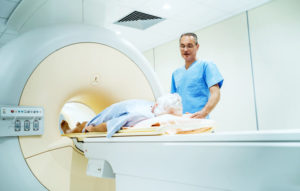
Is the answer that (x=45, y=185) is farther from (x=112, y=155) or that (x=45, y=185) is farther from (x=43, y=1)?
(x=43, y=1)

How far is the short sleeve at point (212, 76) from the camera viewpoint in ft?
5.84

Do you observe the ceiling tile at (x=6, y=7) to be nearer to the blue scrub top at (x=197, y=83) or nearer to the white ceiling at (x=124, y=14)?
the white ceiling at (x=124, y=14)

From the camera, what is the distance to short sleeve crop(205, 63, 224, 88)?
1781 mm

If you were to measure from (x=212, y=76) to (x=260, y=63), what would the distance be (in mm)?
1682

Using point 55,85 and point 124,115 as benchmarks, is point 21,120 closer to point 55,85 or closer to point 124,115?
point 55,85

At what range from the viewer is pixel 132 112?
1.30m

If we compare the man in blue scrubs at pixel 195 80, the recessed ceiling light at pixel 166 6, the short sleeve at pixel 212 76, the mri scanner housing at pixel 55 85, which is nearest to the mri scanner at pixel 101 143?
the mri scanner housing at pixel 55 85

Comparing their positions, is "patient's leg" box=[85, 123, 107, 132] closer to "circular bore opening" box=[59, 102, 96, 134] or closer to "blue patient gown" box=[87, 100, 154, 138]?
"blue patient gown" box=[87, 100, 154, 138]

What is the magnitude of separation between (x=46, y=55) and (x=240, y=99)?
2.64m

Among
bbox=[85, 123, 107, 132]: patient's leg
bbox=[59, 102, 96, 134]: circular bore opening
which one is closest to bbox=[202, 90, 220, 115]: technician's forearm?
bbox=[85, 123, 107, 132]: patient's leg

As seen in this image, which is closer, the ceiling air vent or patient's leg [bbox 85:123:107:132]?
patient's leg [bbox 85:123:107:132]

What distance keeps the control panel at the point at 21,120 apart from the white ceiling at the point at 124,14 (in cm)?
60

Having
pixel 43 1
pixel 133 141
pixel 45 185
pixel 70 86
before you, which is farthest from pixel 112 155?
pixel 43 1

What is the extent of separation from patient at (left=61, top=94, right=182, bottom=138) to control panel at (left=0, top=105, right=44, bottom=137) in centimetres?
26
